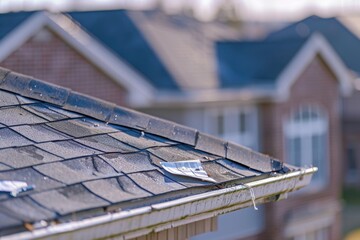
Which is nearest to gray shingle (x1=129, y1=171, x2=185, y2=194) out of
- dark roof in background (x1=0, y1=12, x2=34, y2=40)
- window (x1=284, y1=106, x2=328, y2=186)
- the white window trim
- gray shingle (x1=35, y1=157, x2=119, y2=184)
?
gray shingle (x1=35, y1=157, x2=119, y2=184)

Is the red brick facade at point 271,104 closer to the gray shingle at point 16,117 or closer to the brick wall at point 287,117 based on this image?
the brick wall at point 287,117

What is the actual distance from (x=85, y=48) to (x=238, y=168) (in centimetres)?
886

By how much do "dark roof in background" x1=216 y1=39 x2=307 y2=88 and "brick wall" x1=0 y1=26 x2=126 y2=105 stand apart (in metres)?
3.45

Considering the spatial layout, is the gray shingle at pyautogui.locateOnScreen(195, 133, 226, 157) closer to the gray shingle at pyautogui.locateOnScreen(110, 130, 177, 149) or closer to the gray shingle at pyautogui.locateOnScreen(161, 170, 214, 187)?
the gray shingle at pyautogui.locateOnScreen(110, 130, 177, 149)

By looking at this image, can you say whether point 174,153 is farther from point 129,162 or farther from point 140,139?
point 129,162

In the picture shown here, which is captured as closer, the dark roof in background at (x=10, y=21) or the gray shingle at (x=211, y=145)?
the gray shingle at (x=211, y=145)

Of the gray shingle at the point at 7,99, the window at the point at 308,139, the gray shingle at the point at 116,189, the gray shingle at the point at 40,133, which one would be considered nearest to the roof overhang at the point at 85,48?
the window at the point at 308,139

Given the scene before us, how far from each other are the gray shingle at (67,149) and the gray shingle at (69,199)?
404 millimetres

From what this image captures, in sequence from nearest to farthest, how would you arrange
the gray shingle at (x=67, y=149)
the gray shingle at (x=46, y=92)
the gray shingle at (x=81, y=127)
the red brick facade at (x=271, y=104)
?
the gray shingle at (x=67, y=149) < the gray shingle at (x=81, y=127) < the gray shingle at (x=46, y=92) < the red brick facade at (x=271, y=104)

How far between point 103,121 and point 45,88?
414 mm

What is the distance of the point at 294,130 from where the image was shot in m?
18.4

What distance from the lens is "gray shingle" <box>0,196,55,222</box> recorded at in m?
3.37

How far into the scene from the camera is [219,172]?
464 centimetres

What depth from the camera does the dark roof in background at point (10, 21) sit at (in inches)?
490
